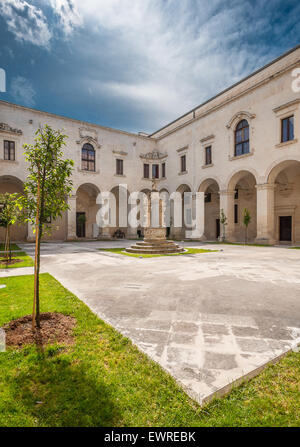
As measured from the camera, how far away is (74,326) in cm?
335

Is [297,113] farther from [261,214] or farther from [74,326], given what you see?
[74,326]

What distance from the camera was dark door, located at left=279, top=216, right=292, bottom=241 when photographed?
20.0 meters

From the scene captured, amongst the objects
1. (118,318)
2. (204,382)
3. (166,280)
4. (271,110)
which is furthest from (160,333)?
(271,110)

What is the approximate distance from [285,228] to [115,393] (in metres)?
22.0

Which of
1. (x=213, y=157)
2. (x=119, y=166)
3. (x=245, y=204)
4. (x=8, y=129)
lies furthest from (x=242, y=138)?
(x=8, y=129)

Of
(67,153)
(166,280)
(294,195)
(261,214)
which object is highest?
(67,153)

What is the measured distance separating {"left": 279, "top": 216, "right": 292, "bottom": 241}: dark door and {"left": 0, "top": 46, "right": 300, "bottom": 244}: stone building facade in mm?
80

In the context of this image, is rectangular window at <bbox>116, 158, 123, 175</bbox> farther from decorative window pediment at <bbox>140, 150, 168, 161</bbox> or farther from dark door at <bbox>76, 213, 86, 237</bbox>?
dark door at <bbox>76, 213, 86, 237</bbox>

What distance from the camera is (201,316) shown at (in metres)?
3.75

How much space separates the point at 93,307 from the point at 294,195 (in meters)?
20.7

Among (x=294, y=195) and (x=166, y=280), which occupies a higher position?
(x=294, y=195)

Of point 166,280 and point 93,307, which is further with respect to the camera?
point 166,280

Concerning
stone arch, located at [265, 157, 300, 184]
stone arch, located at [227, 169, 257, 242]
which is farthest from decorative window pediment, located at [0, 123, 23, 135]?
stone arch, located at [265, 157, 300, 184]

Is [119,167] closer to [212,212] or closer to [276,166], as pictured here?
[212,212]
